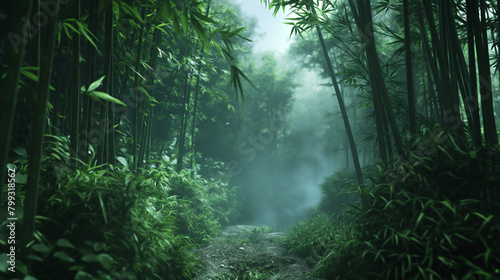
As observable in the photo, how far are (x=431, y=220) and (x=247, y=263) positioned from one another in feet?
4.90

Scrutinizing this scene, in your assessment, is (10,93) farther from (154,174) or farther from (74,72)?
(154,174)

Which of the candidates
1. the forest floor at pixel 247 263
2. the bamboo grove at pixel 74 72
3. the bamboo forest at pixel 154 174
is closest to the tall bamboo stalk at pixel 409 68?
the bamboo forest at pixel 154 174

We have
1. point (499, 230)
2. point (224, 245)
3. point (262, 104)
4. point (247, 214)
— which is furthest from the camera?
point (262, 104)

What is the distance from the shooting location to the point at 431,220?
47.7 inches

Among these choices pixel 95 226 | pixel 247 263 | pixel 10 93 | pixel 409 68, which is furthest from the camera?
pixel 247 263

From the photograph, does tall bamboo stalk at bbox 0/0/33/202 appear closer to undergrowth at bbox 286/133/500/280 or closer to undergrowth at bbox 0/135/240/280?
undergrowth at bbox 0/135/240/280

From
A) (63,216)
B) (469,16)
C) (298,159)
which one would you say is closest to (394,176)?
(469,16)

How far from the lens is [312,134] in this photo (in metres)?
12.9

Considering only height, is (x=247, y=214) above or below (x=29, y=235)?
below

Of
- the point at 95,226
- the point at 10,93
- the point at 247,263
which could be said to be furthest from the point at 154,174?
the point at 247,263

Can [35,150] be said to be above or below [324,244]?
above

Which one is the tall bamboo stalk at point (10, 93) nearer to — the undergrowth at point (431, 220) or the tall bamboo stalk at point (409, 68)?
the undergrowth at point (431, 220)

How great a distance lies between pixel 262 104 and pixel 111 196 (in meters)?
9.60

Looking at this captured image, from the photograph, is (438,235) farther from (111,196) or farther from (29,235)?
(29,235)
